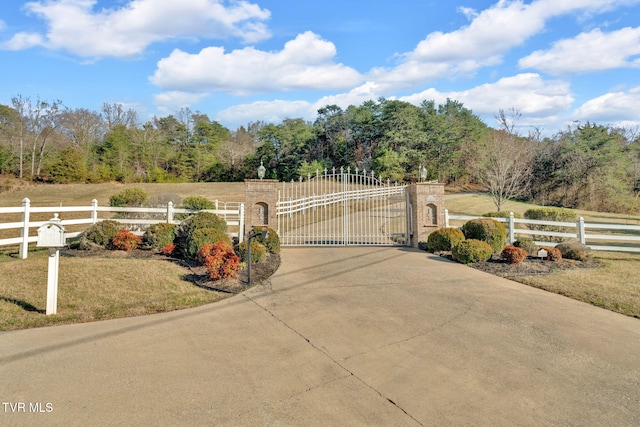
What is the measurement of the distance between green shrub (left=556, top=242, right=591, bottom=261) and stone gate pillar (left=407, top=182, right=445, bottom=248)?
10.6 feet

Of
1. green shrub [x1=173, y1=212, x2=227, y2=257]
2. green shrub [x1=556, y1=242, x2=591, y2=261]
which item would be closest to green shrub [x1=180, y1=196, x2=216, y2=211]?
green shrub [x1=173, y1=212, x2=227, y2=257]

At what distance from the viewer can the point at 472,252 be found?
8.65 meters

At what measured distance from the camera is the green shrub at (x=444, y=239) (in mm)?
9609

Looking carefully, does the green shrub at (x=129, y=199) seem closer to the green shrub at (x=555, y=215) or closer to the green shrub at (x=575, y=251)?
the green shrub at (x=575, y=251)

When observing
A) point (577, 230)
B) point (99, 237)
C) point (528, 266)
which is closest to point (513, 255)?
point (528, 266)

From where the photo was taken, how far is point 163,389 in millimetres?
3049

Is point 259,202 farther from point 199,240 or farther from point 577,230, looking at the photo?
point 577,230

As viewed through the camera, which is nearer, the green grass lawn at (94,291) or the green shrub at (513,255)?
the green grass lawn at (94,291)

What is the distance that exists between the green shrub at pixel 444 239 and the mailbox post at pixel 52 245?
8.47m

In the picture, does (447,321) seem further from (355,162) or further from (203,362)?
(355,162)

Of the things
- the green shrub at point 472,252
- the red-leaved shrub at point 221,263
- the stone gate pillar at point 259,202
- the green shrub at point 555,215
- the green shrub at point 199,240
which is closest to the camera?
the red-leaved shrub at point 221,263

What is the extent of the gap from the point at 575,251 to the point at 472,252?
2944mm

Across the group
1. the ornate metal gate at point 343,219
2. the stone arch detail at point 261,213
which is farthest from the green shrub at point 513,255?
the stone arch detail at point 261,213

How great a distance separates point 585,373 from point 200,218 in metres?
8.35
